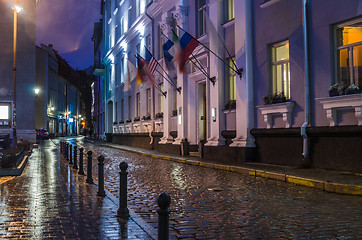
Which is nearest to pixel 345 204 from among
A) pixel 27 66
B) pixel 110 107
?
pixel 27 66

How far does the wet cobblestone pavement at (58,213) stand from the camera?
17.1ft

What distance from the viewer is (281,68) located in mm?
13930

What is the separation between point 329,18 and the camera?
1172cm

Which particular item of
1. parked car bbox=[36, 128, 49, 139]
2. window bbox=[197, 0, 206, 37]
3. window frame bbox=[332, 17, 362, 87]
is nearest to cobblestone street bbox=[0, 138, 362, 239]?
window frame bbox=[332, 17, 362, 87]

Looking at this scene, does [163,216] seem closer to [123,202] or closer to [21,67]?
[123,202]

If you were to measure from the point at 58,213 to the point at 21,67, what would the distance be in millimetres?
26019

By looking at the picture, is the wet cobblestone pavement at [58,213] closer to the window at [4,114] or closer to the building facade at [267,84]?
the building facade at [267,84]

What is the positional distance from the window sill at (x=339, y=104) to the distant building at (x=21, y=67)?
23.5 meters

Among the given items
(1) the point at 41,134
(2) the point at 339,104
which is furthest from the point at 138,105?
(1) the point at 41,134

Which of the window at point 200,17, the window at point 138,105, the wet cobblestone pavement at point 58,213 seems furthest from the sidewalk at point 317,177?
the window at point 138,105

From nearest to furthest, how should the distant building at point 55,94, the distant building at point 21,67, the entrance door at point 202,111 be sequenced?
the entrance door at point 202,111 < the distant building at point 21,67 < the distant building at point 55,94

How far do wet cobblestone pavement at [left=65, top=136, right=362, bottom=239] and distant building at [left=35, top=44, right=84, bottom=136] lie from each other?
166ft

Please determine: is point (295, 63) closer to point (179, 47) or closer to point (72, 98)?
point (179, 47)

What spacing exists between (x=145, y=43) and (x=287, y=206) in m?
23.2
